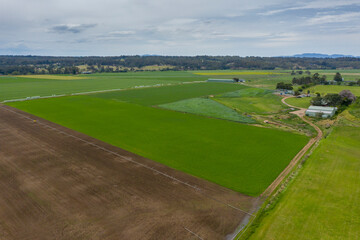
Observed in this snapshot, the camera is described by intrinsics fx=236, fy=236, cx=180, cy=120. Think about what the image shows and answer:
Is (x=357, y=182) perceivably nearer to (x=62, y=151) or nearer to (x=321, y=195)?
(x=321, y=195)

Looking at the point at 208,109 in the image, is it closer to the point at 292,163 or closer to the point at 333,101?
the point at 333,101

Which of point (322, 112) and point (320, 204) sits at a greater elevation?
point (322, 112)

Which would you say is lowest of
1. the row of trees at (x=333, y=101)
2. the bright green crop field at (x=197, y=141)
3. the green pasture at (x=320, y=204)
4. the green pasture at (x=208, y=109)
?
the green pasture at (x=320, y=204)

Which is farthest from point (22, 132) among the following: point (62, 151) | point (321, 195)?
point (321, 195)

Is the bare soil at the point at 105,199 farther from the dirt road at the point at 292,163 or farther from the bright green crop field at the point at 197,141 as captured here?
the dirt road at the point at 292,163

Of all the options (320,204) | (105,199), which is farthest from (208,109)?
(105,199)

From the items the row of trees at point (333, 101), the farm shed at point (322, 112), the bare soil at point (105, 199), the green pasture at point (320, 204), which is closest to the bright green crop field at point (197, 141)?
the bare soil at point (105, 199)
